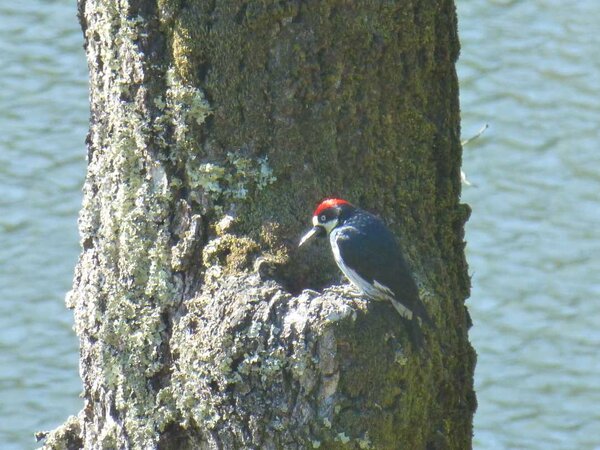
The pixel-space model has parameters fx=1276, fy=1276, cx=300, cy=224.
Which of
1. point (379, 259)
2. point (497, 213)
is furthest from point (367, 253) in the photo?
point (497, 213)

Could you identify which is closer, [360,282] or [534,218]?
[360,282]

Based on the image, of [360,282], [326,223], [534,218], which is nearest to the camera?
[326,223]

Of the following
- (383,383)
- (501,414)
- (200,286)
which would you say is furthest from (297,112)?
(501,414)

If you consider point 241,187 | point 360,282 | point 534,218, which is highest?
point 241,187

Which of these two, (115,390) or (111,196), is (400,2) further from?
(115,390)

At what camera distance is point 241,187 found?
3510mm

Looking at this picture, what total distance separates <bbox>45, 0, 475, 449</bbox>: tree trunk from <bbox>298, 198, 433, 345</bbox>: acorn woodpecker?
0.06 meters

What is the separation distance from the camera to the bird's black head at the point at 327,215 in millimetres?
3474

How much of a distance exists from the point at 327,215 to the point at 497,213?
4.96m

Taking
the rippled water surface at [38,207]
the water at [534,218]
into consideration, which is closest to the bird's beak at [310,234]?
the water at [534,218]

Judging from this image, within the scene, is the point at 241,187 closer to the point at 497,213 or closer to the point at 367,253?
the point at 367,253

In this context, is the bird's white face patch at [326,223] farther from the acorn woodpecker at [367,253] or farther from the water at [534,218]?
the water at [534,218]

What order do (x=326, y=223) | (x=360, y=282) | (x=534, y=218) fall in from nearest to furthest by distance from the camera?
1. (x=326, y=223)
2. (x=360, y=282)
3. (x=534, y=218)

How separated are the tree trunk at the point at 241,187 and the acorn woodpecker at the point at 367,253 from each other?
6 cm
